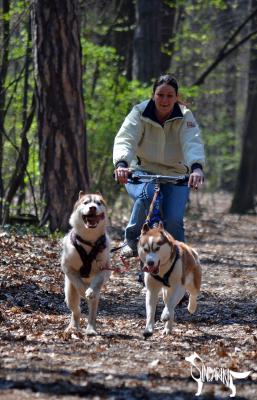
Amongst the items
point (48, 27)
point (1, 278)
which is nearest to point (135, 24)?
point (48, 27)

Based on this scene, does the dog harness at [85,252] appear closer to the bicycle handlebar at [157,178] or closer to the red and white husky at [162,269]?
the red and white husky at [162,269]

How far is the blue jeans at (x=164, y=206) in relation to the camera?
8.02m

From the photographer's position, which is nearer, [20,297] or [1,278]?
[20,297]

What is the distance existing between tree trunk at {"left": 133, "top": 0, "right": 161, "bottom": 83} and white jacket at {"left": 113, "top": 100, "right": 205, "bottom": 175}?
1079 cm

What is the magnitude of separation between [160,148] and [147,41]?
11199mm

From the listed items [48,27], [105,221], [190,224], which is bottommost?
[190,224]

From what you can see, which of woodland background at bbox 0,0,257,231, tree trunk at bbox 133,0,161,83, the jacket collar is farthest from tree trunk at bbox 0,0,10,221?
the jacket collar

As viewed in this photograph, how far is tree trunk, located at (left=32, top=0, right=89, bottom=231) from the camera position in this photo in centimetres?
1318

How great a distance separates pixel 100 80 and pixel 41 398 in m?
13.9

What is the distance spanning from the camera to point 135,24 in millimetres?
19375

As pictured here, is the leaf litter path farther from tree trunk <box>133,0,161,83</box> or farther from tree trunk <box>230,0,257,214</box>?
tree trunk <box>230,0,257,214</box>

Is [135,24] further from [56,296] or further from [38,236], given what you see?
[56,296]

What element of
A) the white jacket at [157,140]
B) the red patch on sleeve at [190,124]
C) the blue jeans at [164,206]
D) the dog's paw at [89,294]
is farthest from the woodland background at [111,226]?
the red patch on sleeve at [190,124]

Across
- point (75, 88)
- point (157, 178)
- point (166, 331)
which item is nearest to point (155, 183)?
point (157, 178)
